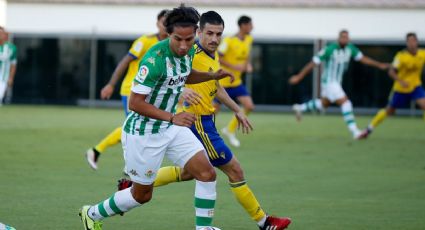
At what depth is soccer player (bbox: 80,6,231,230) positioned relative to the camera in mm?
7703

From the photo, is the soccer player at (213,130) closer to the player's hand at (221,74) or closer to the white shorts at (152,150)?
the player's hand at (221,74)

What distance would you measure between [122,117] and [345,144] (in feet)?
33.0

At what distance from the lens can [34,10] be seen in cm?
3500

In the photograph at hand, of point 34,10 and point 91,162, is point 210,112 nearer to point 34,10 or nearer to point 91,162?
point 91,162

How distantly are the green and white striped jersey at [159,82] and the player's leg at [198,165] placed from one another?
18 cm

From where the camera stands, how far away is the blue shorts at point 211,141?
29.5 feet

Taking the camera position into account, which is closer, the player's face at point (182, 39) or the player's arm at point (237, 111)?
the player's face at point (182, 39)

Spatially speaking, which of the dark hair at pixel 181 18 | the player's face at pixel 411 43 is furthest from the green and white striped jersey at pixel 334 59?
the dark hair at pixel 181 18

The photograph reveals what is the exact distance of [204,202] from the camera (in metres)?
8.23

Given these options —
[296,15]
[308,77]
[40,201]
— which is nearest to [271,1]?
[296,15]

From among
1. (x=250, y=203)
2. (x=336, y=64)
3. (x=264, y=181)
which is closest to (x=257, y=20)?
(x=336, y=64)

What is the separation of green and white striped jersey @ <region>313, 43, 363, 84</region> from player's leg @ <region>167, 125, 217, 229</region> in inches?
522

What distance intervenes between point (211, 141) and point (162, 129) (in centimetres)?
117

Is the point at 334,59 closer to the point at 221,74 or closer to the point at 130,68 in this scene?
the point at 130,68
